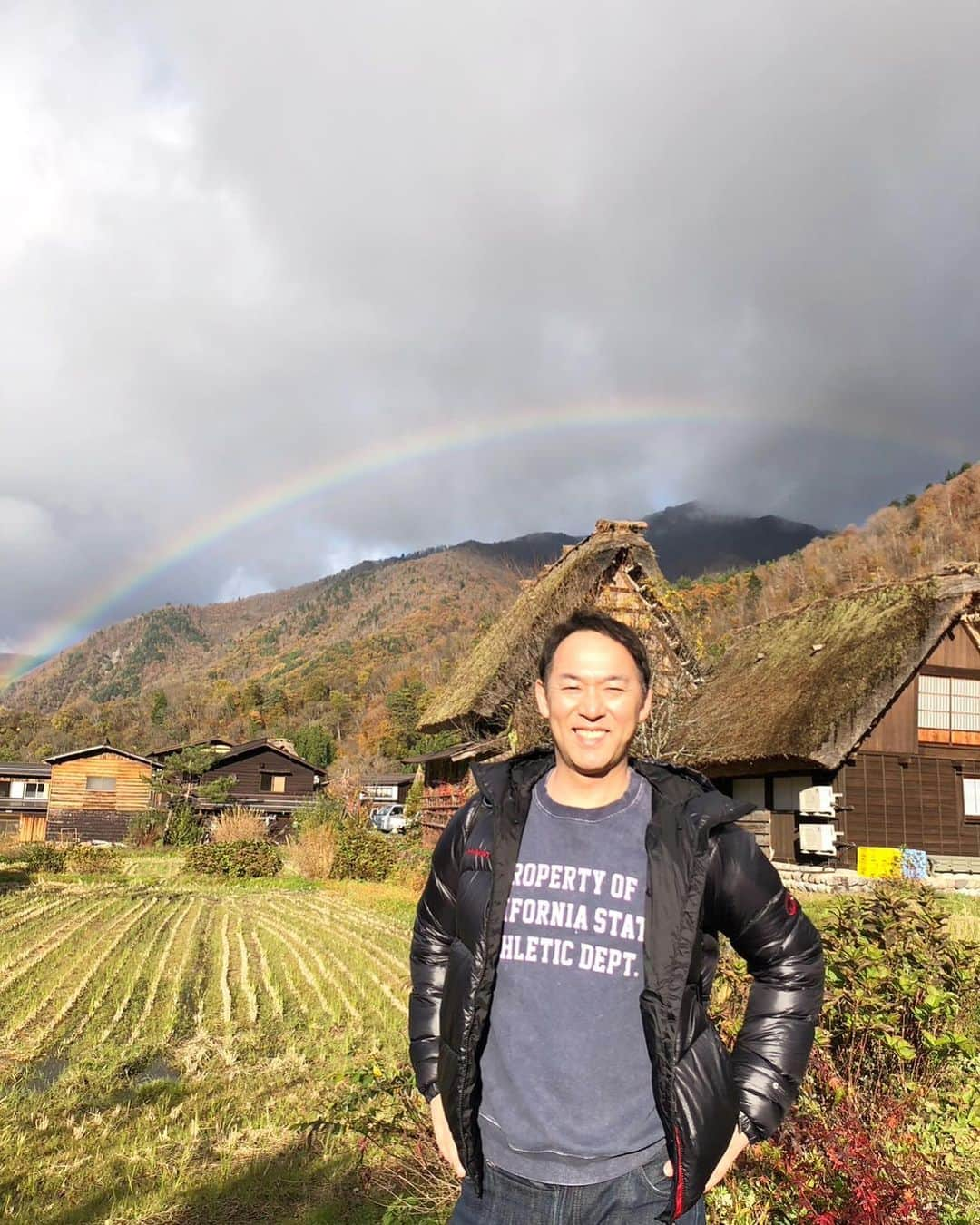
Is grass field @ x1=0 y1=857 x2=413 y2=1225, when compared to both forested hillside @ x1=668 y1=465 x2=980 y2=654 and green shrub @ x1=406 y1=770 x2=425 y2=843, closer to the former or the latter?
green shrub @ x1=406 y1=770 x2=425 y2=843

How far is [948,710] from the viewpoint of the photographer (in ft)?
65.2

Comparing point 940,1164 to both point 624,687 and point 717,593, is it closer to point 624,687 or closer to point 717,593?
point 624,687

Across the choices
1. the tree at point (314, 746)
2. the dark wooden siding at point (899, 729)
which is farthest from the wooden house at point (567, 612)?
the tree at point (314, 746)

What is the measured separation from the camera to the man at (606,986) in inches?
86.2

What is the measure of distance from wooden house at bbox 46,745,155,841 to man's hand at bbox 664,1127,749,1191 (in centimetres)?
4138

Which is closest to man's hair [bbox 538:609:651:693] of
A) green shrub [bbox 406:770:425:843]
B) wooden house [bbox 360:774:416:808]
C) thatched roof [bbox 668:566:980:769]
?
thatched roof [bbox 668:566:980:769]

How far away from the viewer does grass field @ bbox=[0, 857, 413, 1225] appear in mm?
4758

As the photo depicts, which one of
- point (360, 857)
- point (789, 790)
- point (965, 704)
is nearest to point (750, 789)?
point (789, 790)

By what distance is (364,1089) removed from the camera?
5742mm

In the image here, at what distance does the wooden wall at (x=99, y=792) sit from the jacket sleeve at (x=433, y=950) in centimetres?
4172

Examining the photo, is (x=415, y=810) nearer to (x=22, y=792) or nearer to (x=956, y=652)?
(x=956, y=652)

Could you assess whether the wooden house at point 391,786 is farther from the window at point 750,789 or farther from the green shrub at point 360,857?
the window at point 750,789

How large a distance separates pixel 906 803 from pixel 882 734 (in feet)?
5.24

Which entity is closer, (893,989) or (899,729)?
(893,989)
